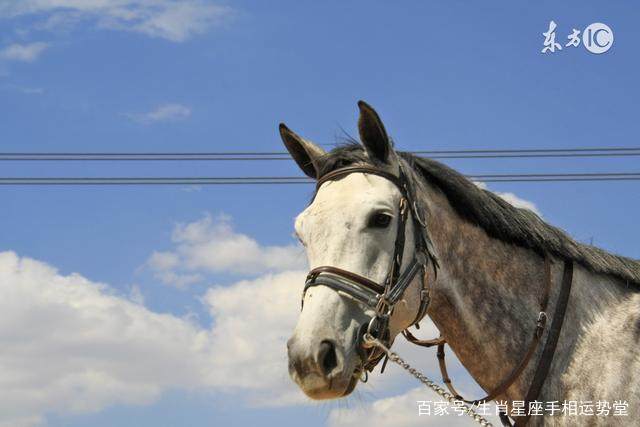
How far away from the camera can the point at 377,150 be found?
6055mm

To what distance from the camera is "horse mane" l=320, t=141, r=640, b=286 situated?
245 inches

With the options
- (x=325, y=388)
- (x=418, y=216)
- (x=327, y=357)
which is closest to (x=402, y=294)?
(x=418, y=216)

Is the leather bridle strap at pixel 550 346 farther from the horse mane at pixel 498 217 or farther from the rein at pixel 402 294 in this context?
the horse mane at pixel 498 217

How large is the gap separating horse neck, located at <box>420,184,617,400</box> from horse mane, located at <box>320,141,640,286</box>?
7cm

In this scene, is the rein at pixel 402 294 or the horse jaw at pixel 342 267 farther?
the rein at pixel 402 294

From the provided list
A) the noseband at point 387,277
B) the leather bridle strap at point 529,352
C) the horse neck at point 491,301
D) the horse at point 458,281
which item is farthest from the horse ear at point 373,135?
the leather bridle strap at point 529,352

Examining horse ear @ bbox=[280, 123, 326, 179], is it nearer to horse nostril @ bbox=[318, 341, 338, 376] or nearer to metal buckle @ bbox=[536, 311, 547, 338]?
horse nostril @ bbox=[318, 341, 338, 376]

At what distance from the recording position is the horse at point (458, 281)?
537 centimetres

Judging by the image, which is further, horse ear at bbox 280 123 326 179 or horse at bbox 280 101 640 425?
horse ear at bbox 280 123 326 179

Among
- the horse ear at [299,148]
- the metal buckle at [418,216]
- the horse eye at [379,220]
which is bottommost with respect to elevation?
the horse eye at [379,220]

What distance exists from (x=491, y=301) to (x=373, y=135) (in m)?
1.45

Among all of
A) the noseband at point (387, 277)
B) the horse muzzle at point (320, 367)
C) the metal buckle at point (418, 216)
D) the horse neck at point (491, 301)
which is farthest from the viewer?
the horse neck at point (491, 301)

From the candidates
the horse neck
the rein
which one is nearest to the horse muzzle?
the rein

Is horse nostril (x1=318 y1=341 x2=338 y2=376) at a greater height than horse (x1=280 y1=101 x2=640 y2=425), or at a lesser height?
lesser
